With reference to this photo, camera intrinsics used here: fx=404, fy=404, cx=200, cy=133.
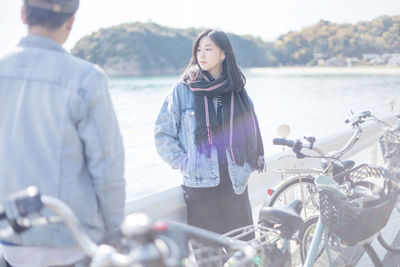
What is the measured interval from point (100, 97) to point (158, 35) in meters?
64.8

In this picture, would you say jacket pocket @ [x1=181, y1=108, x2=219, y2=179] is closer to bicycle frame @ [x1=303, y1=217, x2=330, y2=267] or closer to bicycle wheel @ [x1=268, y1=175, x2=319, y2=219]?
bicycle frame @ [x1=303, y1=217, x2=330, y2=267]

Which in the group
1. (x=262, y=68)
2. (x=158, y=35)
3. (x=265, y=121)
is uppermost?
(x=158, y=35)

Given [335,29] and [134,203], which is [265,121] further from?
[134,203]

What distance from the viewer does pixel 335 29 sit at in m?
44.2

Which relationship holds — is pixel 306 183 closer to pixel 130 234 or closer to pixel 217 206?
pixel 217 206

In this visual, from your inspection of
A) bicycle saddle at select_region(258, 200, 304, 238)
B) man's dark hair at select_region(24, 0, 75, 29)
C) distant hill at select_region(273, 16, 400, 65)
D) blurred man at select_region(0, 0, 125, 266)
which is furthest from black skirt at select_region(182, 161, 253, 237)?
distant hill at select_region(273, 16, 400, 65)

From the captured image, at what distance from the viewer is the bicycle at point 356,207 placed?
7.21 feet

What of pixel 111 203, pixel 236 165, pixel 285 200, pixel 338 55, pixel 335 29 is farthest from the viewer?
pixel 338 55

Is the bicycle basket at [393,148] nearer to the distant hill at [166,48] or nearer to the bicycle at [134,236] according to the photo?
the bicycle at [134,236]

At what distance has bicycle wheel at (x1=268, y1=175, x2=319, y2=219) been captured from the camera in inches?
139

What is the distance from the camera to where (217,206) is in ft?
9.43

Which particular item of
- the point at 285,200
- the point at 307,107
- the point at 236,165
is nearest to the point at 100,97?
the point at 236,165

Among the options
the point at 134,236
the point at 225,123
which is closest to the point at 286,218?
the point at 134,236

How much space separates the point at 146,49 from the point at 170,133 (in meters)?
60.3
